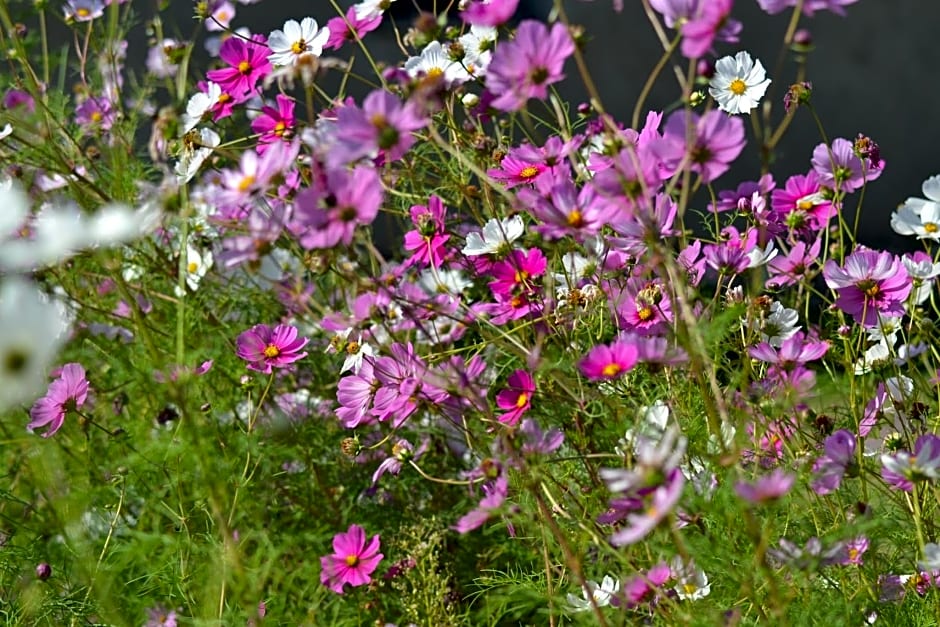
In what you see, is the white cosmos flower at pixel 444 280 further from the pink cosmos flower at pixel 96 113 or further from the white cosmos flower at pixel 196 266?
the pink cosmos flower at pixel 96 113

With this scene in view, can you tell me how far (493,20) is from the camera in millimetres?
698

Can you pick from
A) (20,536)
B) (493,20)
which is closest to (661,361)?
(493,20)

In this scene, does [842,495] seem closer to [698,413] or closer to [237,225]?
[698,413]

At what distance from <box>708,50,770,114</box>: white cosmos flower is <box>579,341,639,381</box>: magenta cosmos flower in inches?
16.3

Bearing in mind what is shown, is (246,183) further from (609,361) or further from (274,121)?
(274,121)

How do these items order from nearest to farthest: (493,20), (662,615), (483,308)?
(493,20) → (662,615) → (483,308)

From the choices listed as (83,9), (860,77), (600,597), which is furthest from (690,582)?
(860,77)

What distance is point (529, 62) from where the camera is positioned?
2.27ft

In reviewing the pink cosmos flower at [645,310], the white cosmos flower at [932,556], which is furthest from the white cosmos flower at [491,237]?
the white cosmos flower at [932,556]

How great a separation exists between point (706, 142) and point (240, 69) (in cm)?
54

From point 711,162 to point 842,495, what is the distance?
1.71ft

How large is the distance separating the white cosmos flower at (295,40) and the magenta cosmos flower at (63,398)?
370 millimetres

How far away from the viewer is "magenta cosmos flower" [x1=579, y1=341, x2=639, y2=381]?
0.73m

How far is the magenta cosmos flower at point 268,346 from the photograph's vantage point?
3.55ft
